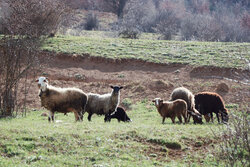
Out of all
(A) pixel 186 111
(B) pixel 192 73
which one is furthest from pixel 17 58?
(B) pixel 192 73

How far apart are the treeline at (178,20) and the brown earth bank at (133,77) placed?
29.7 feet

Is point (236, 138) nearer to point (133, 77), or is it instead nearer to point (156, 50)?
point (133, 77)

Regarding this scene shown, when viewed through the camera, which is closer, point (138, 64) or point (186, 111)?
point (186, 111)

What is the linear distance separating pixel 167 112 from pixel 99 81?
8614 mm

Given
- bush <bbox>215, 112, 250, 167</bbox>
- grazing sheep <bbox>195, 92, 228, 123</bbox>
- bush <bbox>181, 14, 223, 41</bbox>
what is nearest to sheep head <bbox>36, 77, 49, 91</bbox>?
grazing sheep <bbox>195, 92, 228, 123</bbox>

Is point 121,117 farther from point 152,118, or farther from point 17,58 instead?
point 17,58

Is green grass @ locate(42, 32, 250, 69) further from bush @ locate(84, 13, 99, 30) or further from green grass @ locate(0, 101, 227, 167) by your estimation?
bush @ locate(84, 13, 99, 30)

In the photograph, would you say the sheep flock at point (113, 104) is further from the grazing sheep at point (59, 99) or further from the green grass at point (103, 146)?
the green grass at point (103, 146)

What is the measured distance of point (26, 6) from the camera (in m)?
23.6

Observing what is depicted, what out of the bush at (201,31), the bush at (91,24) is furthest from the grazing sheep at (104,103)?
the bush at (91,24)

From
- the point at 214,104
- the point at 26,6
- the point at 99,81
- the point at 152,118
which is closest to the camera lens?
the point at 214,104

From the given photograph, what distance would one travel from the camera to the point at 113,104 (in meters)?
14.1

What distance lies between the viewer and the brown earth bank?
1903 cm

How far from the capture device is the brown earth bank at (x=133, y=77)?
19.0 meters
